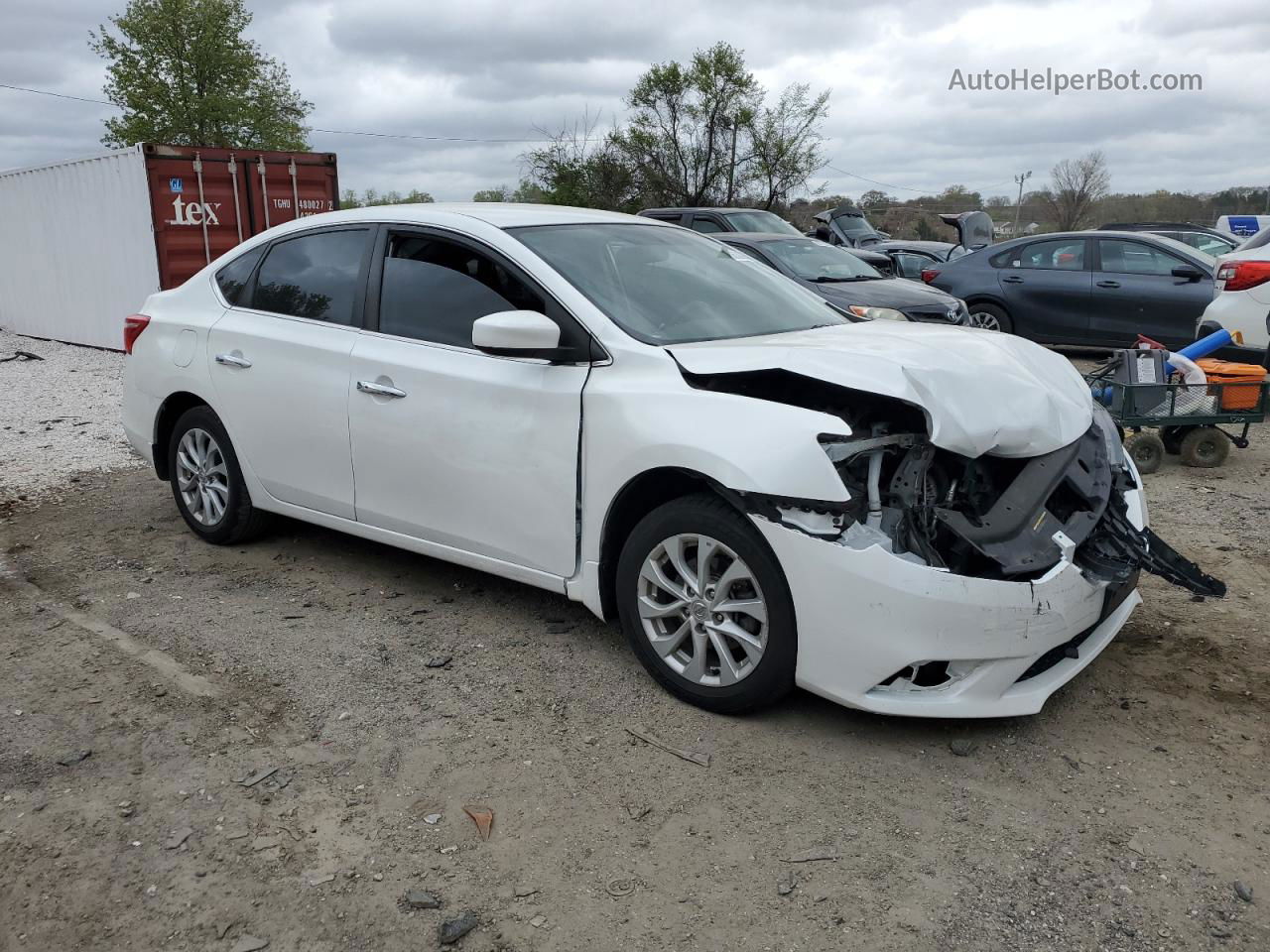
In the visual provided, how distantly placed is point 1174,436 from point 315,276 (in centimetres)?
571

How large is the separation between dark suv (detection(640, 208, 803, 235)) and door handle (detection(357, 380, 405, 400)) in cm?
923

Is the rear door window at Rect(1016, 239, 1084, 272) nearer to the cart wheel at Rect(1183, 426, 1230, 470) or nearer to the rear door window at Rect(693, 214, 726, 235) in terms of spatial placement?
the rear door window at Rect(693, 214, 726, 235)

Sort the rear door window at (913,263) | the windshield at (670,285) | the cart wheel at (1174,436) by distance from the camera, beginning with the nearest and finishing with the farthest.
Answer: the windshield at (670,285)
the cart wheel at (1174,436)
the rear door window at (913,263)

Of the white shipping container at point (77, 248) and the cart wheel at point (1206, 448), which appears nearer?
the cart wheel at point (1206, 448)

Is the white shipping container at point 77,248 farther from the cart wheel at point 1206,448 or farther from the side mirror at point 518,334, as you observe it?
the cart wheel at point 1206,448

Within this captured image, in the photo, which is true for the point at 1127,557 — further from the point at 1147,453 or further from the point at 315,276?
the point at 1147,453

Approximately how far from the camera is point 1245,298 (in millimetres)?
7961

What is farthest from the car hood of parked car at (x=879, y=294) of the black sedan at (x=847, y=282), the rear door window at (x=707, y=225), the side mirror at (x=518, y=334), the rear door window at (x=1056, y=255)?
the side mirror at (x=518, y=334)

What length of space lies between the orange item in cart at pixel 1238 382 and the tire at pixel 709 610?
4.83 meters

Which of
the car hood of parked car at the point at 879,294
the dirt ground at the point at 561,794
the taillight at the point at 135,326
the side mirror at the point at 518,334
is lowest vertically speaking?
the dirt ground at the point at 561,794

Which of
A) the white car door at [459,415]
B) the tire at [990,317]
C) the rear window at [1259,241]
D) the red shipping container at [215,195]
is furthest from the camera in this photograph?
the red shipping container at [215,195]

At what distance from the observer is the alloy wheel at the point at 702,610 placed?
3447mm

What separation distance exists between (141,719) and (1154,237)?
1104cm

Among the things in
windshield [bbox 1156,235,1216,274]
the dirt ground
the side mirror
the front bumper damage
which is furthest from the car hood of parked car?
the front bumper damage
